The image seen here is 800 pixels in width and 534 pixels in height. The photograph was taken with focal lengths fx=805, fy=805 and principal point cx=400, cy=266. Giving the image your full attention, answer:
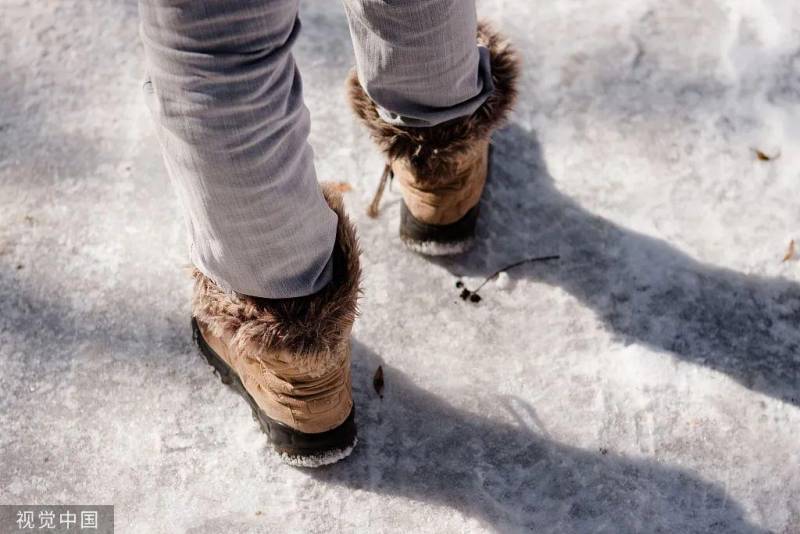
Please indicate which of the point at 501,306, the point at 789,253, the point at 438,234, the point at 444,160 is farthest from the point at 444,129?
the point at 789,253

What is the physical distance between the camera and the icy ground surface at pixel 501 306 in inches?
51.4

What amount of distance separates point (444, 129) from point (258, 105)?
534 millimetres

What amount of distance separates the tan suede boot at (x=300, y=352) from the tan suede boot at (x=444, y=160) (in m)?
0.23

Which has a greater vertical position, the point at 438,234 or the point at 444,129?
the point at 444,129

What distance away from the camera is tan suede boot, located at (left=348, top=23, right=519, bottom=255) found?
1.33m

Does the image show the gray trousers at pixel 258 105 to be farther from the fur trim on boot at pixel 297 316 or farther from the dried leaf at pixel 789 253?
the dried leaf at pixel 789 253

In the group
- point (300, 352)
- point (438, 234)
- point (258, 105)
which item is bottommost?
→ point (438, 234)

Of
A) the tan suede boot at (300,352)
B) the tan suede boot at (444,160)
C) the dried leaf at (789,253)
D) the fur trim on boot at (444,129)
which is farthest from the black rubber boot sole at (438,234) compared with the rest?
the dried leaf at (789,253)

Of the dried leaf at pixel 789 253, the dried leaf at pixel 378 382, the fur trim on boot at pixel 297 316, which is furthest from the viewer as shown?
the dried leaf at pixel 789 253

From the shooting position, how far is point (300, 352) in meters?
1.10

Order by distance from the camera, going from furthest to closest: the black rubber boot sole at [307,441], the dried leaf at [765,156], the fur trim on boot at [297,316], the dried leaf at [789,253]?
the dried leaf at [765,156] < the dried leaf at [789,253] < the black rubber boot sole at [307,441] < the fur trim on boot at [297,316]

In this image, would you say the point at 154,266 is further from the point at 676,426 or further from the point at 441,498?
the point at 676,426

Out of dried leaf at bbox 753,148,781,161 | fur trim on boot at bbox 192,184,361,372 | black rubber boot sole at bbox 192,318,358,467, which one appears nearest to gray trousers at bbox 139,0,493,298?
fur trim on boot at bbox 192,184,361,372

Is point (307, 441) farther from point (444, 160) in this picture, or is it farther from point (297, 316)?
point (444, 160)
